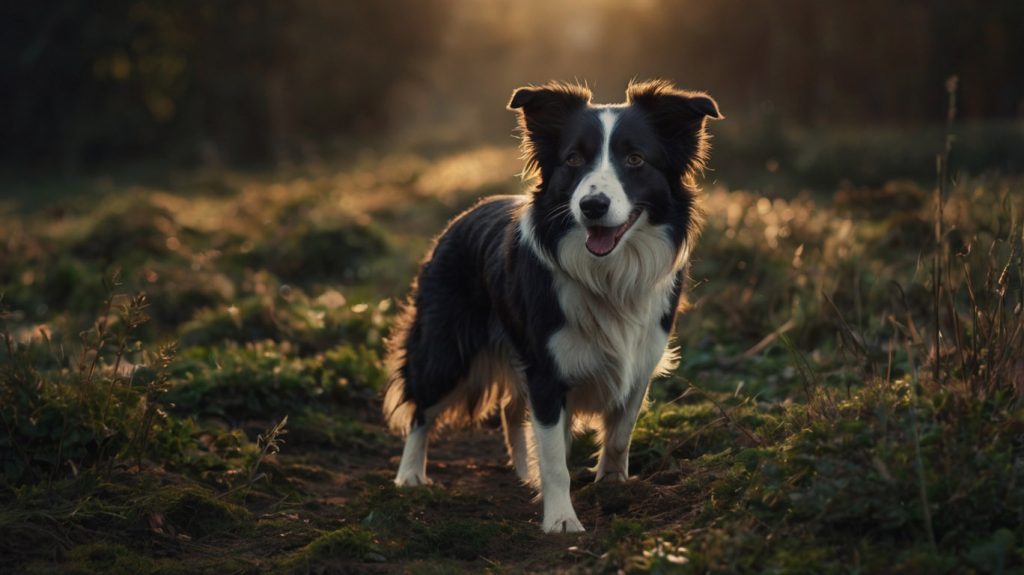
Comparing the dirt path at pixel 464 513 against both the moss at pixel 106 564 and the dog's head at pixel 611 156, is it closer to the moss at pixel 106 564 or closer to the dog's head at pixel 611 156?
the moss at pixel 106 564

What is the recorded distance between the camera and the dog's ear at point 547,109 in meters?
5.10

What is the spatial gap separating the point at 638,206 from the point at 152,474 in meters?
2.62

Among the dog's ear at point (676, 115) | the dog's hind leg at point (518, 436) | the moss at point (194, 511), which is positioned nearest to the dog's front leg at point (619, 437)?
the dog's hind leg at point (518, 436)

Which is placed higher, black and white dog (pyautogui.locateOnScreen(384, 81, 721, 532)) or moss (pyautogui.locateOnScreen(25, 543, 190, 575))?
black and white dog (pyautogui.locateOnScreen(384, 81, 721, 532))

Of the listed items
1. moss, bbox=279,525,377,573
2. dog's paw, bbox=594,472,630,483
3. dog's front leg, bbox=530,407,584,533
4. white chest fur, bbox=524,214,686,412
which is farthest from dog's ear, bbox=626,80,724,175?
moss, bbox=279,525,377,573

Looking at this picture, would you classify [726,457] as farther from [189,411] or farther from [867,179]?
[867,179]

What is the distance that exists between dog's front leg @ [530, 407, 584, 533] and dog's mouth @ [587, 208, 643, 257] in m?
0.81

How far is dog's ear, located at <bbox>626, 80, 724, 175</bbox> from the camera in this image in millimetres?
4980

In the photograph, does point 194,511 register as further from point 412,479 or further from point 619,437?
point 619,437

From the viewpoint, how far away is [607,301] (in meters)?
4.98

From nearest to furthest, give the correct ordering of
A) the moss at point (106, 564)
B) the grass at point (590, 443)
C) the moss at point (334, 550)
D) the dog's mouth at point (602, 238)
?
1. the grass at point (590, 443)
2. the moss at point (106, 564)
3. the moss at point (334, 550)
4. the dog's mouth at point (602, 238)

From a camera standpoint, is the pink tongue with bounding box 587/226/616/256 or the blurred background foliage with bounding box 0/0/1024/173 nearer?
the pink tongue with bounding box 587/226/616/256

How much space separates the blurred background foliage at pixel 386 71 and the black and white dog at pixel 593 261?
15.2m

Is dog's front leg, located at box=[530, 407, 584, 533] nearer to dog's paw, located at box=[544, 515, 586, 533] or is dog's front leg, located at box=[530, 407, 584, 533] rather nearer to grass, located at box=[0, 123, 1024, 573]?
dog's paw, located at box=[544, 515, 586, 533]
